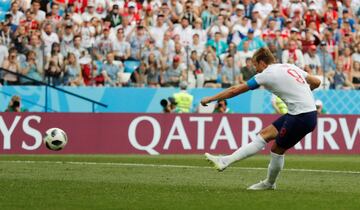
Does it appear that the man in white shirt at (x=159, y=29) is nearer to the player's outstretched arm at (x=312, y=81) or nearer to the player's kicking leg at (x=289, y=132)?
the player's outstretched arm at (x=312, y=81)

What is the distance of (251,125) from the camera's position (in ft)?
84.9

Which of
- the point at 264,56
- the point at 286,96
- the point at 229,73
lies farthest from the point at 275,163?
the point at 229,73

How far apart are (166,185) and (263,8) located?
54.9ft

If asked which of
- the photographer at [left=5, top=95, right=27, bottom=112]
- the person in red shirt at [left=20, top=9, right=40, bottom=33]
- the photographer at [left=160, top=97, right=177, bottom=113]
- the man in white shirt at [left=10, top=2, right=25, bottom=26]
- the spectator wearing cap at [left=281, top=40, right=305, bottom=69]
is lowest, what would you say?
the photographer at [left=160, top=97, right=177, bottom=113]

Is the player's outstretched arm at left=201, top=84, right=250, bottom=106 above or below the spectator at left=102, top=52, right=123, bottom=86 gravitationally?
above

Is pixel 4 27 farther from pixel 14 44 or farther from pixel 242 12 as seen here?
pixel 242 12

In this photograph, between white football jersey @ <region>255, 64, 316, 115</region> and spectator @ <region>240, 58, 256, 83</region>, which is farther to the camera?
spectator @ <region>240, 58, 256, 83</region>

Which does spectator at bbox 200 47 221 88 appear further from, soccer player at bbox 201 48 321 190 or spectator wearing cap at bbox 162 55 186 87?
soccer player at bbox 201 48 321 190

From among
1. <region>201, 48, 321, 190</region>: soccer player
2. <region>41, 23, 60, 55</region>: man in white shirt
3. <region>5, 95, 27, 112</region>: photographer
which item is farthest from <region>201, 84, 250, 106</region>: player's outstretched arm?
<region>41, 23, 60, 55</region>: man in white shirt

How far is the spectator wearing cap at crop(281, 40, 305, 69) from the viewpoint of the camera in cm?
2800

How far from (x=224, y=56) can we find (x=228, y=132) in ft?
9.09

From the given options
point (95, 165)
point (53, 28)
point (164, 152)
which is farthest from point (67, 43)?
point (95, 165)

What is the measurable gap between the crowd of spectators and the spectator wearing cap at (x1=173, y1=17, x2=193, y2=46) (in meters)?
0.03

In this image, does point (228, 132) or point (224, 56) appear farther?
point (224, 56)
